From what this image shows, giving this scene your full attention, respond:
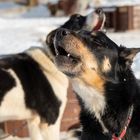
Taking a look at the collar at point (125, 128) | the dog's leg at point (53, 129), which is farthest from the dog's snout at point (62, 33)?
the dog's leg at point (53, 129)

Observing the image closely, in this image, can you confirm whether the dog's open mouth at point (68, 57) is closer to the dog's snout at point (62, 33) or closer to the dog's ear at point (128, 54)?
the dog's snout at point (62, 33)

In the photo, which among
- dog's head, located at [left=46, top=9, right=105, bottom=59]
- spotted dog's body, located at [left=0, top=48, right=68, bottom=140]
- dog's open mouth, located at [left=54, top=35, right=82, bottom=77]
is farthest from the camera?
dog's head, located at [left=46, top=9, right=105, bottom=59]

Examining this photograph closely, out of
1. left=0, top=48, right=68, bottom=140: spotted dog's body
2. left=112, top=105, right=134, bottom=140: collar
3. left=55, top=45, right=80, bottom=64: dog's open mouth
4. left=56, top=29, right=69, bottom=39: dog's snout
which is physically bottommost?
left=0, top=48, right=68, bottom=140: spotted dog's body

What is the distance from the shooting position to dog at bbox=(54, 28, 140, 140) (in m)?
4.00

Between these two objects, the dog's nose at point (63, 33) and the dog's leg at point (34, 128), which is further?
the dog's leg at point (34, 128)

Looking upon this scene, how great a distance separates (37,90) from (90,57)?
7.35ft

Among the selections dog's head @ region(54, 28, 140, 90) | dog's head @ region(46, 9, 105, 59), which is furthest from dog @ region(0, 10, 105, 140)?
dog's head @ region(54, 28, 140, 90)

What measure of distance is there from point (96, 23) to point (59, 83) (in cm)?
87

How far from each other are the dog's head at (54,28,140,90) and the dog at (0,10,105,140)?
190 centimetres

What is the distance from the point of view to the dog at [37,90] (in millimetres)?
5939

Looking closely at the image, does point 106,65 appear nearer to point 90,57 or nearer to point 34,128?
point 90,57

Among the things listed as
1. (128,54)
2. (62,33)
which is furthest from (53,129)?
(62,33)

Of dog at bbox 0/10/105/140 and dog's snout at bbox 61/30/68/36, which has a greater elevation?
dog's snout at bbox 61/30/68/36

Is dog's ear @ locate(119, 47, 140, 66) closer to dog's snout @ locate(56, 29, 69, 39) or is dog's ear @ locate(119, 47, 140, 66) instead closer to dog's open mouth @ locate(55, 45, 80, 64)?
dog's open mouth @ locate(55, 45, 80, 64)
